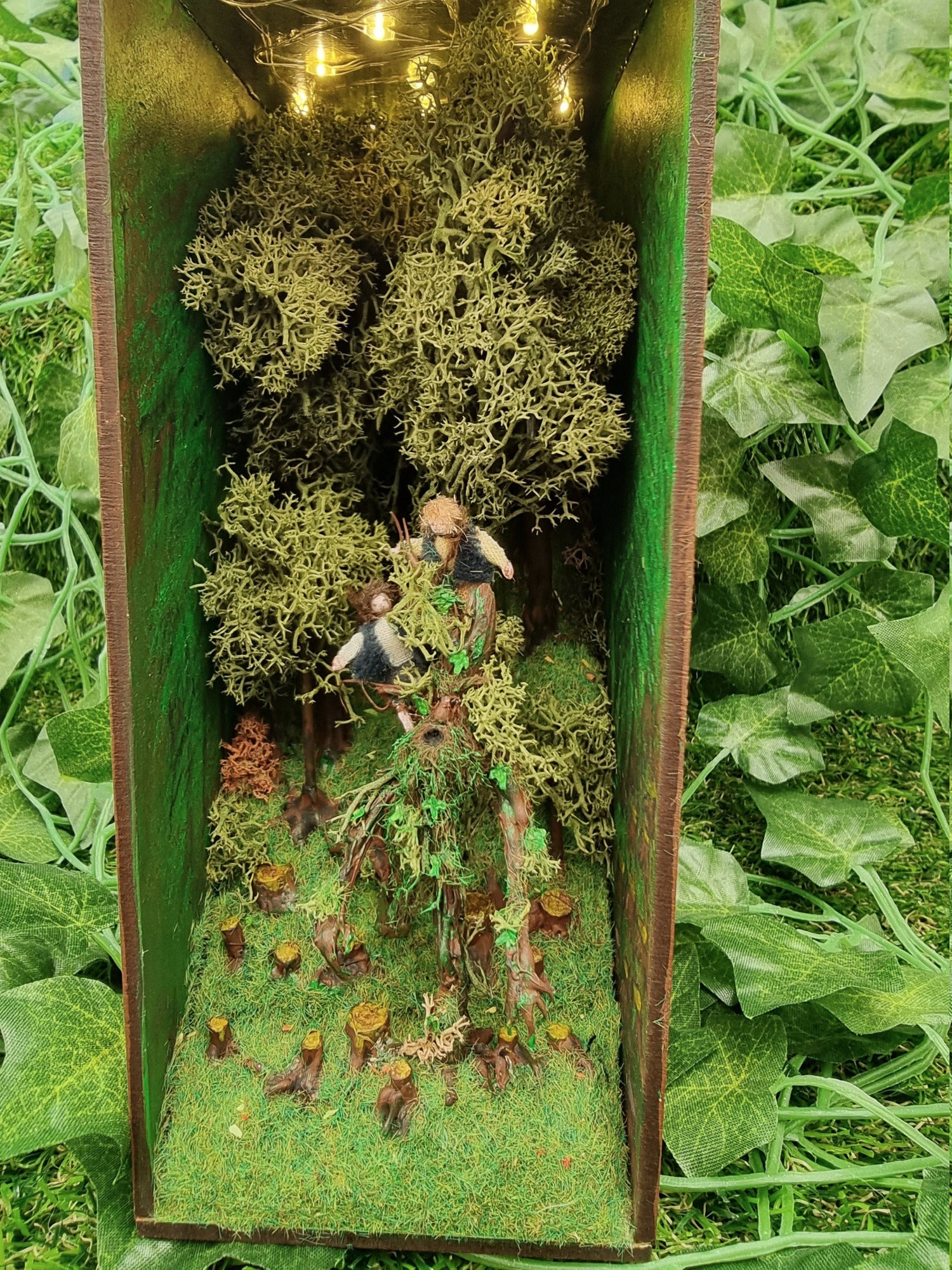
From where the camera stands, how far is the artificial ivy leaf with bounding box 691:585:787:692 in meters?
1.28

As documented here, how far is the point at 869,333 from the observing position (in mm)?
1152

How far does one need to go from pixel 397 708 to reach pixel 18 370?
937 mm

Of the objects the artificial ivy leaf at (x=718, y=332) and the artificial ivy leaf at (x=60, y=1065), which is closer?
the artificial ivy leaf at (x=60, y=1065)

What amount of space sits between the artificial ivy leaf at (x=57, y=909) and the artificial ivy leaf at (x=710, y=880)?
2.26 ft

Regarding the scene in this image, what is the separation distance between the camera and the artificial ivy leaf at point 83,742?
117 centimetres

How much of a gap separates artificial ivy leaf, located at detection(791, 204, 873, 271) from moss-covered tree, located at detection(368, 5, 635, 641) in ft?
1.49

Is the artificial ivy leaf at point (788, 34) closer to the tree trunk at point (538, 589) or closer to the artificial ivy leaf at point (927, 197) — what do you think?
the artificial ivy leaf at point (927, 197)

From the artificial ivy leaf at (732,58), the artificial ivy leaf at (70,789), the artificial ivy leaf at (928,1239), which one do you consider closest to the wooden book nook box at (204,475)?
the artificial ivy leaf at (928,1239)

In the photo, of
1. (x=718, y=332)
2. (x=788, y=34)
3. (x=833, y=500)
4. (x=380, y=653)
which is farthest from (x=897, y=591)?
(x=788, y=34)

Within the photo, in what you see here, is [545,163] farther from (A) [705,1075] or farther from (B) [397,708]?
(A) [705,1075]

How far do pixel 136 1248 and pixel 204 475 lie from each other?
752 mm

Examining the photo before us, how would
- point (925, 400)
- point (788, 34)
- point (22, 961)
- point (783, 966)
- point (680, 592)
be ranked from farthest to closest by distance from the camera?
point (788, 34), point (925, 400), point (22, 961), point (783, 966), point (680, 592)

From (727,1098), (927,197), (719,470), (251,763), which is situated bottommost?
(727,1098)

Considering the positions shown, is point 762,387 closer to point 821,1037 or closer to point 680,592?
point 680,592
